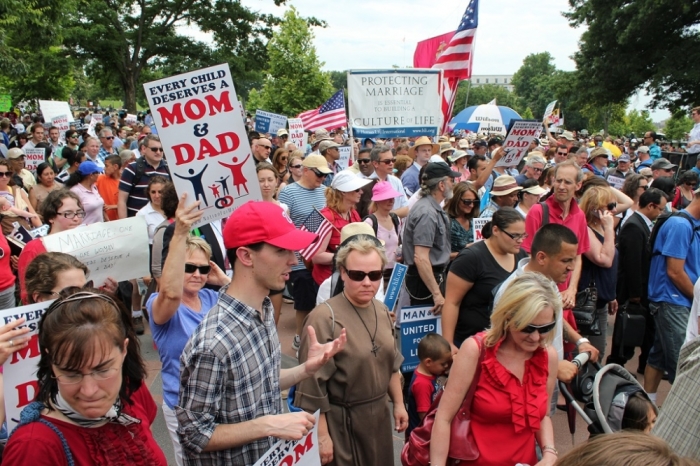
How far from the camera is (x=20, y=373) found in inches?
108

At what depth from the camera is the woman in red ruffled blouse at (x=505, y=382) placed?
2807 mm

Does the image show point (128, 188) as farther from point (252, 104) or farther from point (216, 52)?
point (252, 104)

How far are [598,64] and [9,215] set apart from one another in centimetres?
3629

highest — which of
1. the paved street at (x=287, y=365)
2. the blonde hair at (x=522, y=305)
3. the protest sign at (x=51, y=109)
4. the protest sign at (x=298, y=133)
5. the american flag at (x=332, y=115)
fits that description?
the protest sign at (x=51, y=109)

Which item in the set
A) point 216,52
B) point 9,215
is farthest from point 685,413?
point 216,52

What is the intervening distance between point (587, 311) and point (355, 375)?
2.83m

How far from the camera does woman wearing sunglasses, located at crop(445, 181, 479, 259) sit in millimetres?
5918

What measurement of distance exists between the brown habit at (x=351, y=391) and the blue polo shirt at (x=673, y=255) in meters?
3.09

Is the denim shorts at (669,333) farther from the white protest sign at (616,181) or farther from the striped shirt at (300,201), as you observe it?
the white protest sign at (616,181)

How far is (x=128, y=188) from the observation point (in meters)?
7.40

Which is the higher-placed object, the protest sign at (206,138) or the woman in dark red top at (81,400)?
the protest sign at (206,138)

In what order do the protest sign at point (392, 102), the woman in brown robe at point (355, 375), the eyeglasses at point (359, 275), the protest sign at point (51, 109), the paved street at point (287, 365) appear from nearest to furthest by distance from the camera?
the woman in brown robe at point (355, 375), the eyeglasses at point (359, 275), the paved street at point (287, 365), the protest sign at point (392, 102), the protest sign at point (51, 109)

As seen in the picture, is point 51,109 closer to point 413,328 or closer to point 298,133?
point 298,133

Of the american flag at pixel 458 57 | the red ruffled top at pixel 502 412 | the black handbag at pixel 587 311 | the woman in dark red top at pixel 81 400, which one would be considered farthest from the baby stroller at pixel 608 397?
the american flag at pixel 458 57
